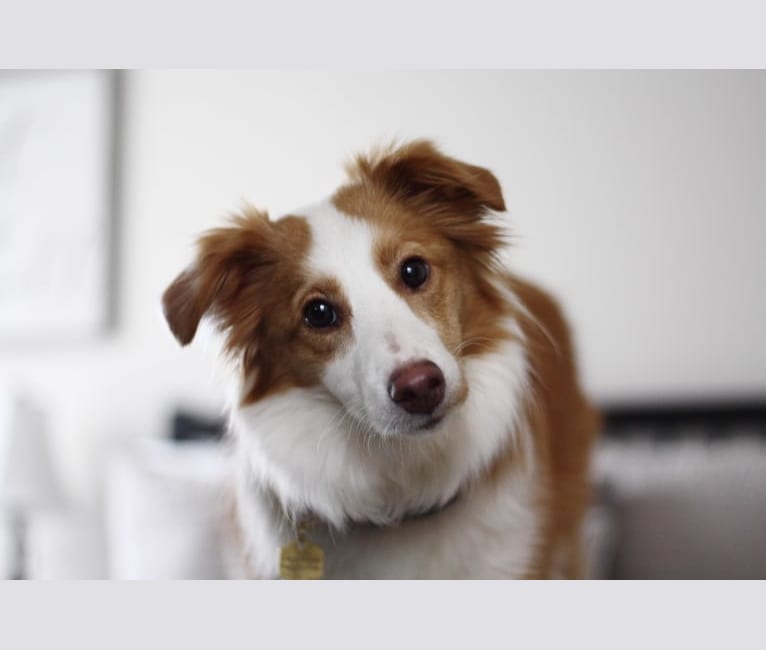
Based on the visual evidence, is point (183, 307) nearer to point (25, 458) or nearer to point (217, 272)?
point (217, 272)

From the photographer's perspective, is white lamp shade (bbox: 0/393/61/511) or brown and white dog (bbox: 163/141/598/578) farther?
white lamp shade (bbox: 0/393/61/511)

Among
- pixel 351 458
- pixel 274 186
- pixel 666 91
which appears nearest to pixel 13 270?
pixel 274 186

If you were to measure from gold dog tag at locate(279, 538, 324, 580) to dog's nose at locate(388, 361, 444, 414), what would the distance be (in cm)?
21

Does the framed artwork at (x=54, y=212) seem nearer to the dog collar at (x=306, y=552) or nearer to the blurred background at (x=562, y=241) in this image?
the blurred background at (x=562, y=241)

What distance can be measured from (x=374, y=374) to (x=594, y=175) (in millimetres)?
388

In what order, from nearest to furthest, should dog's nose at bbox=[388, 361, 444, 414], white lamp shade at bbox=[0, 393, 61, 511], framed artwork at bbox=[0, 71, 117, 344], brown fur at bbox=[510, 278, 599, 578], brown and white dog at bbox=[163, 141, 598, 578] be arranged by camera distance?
dog's nose at bbox=[388, 361, 444, 414] → brown and white dog at bbox=[163, 141, 598, 578] → brown fur at bbox=[510, 278, 599, 578] → framed artwork at bbox=[0, 71, 117, 344] → white lamp shade at bbox=[0, 393, 61, 511]

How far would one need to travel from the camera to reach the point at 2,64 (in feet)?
→ 2.67

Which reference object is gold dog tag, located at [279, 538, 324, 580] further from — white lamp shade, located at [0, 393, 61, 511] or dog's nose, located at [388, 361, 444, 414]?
white lamp shade, located at [0, 393, 61, 511]

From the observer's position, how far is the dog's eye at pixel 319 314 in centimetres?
80

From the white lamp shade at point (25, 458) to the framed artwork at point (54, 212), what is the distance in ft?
0.68

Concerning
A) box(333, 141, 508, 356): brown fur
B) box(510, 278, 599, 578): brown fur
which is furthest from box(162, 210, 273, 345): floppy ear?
box(510, 278, 599, 578): brown fur

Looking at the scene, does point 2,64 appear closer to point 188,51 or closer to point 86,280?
point 188,51

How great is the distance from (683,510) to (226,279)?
2.26ft

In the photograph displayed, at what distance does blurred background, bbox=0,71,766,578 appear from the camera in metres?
0.83
